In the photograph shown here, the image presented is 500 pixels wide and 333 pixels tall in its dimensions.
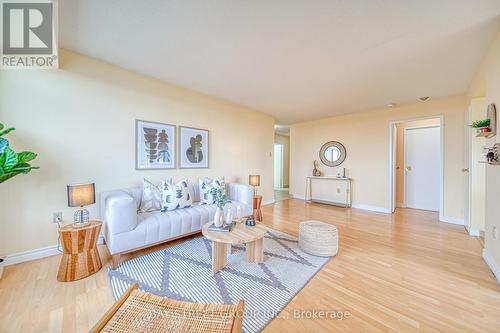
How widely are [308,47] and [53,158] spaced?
3165mm

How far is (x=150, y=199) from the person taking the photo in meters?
2.58

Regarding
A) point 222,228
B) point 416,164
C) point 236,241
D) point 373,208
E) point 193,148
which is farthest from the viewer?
point 416,164

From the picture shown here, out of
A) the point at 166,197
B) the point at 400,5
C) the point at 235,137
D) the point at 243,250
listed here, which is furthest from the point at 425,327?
the point at 235,137

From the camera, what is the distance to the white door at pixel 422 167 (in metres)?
4.41

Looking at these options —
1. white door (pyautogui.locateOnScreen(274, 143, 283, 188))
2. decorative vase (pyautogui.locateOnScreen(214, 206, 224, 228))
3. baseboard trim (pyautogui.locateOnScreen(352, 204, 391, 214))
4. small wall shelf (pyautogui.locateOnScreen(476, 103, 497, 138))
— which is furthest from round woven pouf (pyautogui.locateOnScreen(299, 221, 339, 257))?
white door (pyautogui.locateOnScreen(274, 143, 283, 188))

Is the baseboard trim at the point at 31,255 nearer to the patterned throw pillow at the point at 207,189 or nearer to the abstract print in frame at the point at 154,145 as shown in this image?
the abstract print in frame at the point at 154,145

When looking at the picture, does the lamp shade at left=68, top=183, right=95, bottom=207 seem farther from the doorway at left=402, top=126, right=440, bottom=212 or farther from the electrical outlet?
the doorway at left=402, top=126, right=440, bottom=212

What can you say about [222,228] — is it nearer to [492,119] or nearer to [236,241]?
[236,241]

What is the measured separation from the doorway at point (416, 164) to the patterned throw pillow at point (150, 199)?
4.78 m

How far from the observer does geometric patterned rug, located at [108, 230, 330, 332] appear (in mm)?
1520

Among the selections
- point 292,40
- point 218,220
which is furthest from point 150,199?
point 292,40

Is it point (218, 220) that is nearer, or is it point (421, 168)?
point (218, 220)

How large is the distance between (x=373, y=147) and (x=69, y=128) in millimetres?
5627

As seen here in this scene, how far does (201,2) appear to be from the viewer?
59.9 inches
